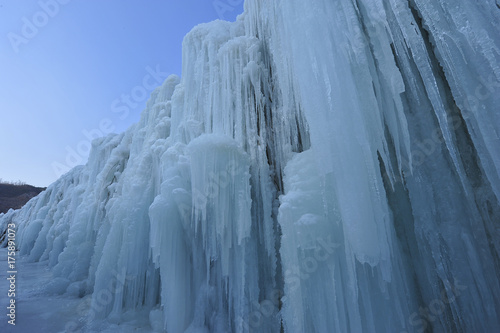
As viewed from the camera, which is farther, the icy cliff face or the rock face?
the rock face

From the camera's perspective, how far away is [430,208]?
2.81 metres

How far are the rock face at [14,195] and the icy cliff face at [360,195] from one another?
43777mm

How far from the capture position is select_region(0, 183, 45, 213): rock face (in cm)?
3438

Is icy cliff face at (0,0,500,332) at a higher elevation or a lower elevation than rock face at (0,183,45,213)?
lower

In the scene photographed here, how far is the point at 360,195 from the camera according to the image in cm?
241

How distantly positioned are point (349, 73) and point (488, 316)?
9.23 feet

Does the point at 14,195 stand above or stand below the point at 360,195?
above

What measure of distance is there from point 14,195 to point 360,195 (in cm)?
5070

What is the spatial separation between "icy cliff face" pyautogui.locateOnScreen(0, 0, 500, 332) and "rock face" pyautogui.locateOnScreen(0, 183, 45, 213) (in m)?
43.8

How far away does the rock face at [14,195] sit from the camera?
34384 millimetres

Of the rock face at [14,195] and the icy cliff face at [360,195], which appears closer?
the icy cliff face at [360,195]

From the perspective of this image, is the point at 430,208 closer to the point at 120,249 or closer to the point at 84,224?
the point at 120,249

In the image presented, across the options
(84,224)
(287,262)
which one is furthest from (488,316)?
(84,224)

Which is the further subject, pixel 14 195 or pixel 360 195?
pixel 14 195
